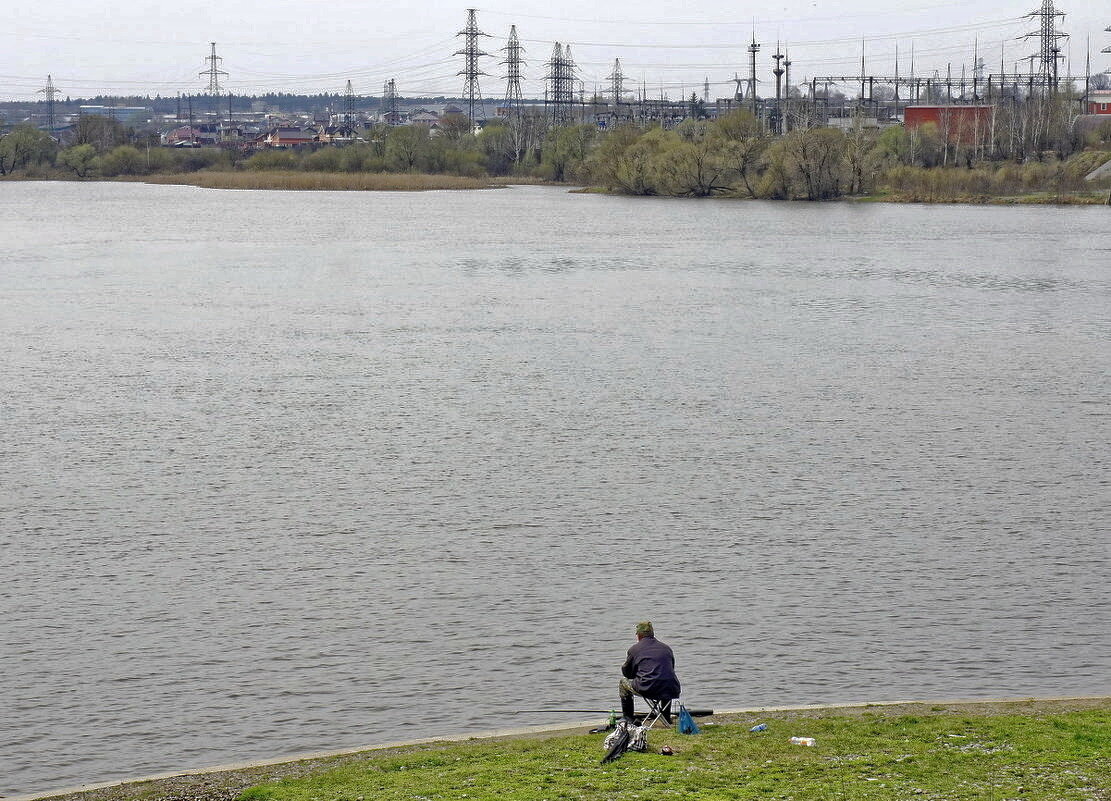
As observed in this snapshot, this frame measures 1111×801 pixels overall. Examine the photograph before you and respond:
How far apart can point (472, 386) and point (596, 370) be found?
13.5 ft

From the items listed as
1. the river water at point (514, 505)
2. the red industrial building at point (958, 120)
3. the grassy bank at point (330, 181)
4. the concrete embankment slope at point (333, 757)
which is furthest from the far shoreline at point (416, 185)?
the concrete embankment slope at point (333, 757)

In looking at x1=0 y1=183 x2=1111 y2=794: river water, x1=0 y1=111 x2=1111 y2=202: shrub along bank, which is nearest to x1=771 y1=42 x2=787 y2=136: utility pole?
x1=0 y1=111 x2=1111 y2=202: shrub along bank

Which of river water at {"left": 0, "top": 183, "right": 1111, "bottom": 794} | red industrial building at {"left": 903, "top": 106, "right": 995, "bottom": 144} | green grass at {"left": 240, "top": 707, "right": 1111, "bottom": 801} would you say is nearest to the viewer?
green grass at {"left": 240, "top": 707, "right": 1111, "bottom": 801}

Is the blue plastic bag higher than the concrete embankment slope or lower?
higher

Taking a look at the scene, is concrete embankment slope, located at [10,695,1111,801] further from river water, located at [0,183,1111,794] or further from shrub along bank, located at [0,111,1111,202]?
shrub along bank, located at [0,111,1111,202]

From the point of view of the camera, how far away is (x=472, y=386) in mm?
36031

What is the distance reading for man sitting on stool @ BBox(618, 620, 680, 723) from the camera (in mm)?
14273

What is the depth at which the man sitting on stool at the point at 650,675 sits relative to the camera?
46.8 ft

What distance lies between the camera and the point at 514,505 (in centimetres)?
2542

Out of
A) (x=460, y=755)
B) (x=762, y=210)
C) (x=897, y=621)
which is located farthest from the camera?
(x=762, y=210)

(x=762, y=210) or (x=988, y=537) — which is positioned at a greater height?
(x=762, y=210)

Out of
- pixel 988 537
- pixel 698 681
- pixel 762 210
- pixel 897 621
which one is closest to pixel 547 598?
pixel 698 681

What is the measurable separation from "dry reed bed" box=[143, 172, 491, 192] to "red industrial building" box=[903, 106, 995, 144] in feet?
160

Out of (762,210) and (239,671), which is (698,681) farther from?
(762,210)
